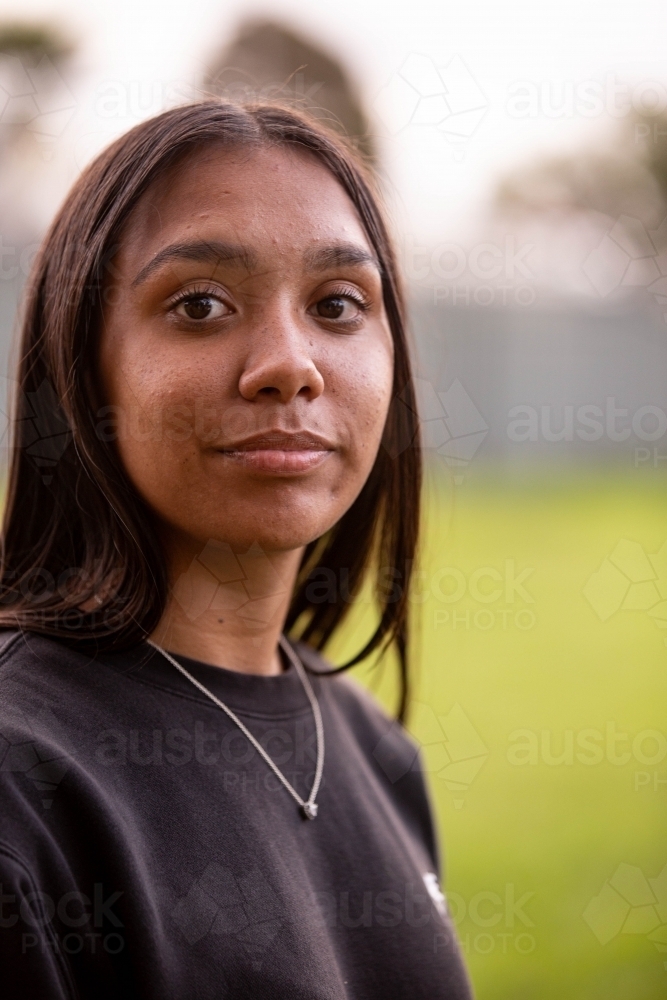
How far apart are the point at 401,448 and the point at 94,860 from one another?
972mm

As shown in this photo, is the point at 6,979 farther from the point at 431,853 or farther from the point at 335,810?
the point at 431,853

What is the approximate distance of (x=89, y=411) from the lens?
1.51 meters

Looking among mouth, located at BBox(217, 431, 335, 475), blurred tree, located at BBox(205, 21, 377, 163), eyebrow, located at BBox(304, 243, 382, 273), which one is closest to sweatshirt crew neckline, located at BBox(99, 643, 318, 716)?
mouth, located at BBox(217, 431, 335, 475)

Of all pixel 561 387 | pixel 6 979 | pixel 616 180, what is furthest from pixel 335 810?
pixel 561 387

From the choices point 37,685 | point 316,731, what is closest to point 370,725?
point 316,731

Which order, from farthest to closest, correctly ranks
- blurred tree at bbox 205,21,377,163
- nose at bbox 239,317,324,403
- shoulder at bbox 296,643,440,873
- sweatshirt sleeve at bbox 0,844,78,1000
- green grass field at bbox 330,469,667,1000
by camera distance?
blurred tree at bbox 205,21,377,163 < green grass field at bbox 330,469,667,1000 < shoulder at bbox 296,643,440,873 < nose at bbox 239,317,324,403 < sweatshirt sleeve at bbox 0,844,78,1000

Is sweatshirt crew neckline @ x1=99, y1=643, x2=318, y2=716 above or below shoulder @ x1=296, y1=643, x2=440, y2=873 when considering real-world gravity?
above

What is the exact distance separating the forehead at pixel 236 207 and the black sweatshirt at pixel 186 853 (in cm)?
61

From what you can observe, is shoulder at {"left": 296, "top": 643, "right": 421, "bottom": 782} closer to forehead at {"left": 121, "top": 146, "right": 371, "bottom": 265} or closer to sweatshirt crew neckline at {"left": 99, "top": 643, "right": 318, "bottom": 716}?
sweatshirt crew neckline at {"left": 99, "top": 643, "right": 318, "bottom": 716}

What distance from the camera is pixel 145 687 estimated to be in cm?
145

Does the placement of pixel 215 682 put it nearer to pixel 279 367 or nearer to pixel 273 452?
pixel 273 452

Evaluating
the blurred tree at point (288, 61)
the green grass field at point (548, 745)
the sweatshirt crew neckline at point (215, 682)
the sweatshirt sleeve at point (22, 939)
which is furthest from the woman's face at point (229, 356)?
the blurred tree at point (288, 61)

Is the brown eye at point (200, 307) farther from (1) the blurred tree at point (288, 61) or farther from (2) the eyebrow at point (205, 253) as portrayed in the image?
(1) the blurred tree at point (288, 61)

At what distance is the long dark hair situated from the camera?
147 centimetres
